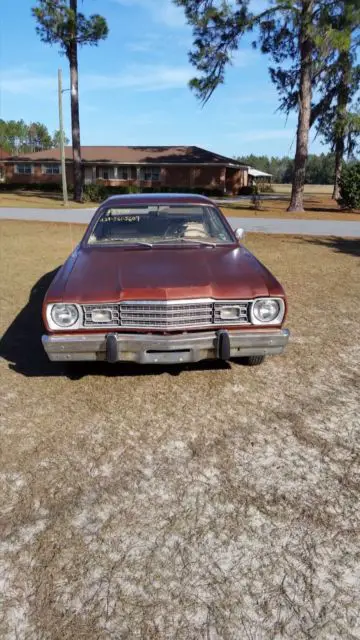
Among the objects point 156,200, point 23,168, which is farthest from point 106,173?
point 156,200

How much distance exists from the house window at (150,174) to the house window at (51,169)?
9.04 m

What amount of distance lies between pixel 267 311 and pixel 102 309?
4.14 ft

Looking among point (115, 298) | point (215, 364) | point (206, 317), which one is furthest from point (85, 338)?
point (215, 364)

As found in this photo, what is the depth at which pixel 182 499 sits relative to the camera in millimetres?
2703

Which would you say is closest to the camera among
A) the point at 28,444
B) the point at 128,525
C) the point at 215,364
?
the point at 128,525

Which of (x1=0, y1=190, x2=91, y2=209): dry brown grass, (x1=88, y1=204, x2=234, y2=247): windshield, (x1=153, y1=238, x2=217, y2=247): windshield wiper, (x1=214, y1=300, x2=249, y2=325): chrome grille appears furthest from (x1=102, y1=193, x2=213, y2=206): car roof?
(x1=0, y1=190, x2=91, y2=209): dry brown grass

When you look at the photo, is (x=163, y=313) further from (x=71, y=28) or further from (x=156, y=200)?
(x=71, y=28)

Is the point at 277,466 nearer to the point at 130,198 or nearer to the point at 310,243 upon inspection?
the point at 130,198

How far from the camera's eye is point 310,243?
1303 centimetres

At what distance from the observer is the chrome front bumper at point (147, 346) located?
358cm

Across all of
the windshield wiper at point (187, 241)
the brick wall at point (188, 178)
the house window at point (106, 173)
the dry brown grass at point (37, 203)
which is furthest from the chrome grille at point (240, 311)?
the house window at point (106, 173)

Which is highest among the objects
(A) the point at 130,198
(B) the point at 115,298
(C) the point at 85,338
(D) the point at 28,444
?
(A) the point at 130,198

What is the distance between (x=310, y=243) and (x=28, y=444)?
11164mm

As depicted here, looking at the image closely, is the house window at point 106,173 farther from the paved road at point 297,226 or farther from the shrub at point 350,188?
the shrub at point 350,188
